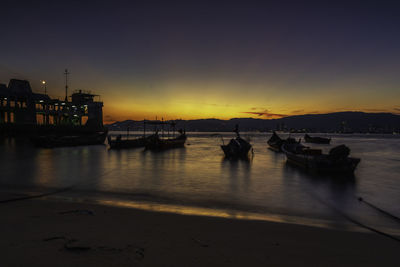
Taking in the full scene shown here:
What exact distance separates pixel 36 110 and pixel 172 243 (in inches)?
3775

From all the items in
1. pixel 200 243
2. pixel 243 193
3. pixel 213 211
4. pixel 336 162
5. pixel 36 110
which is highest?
pixel 36 110

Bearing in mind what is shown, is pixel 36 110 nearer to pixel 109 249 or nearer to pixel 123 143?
pixel 123 143

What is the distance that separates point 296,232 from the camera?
7.25 m

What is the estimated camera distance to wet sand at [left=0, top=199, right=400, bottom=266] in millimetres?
4781

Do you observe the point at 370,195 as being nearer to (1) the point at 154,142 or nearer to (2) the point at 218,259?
(2) the point at 218,259

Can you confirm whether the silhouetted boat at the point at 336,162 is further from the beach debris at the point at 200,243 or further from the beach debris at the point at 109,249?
the beach debris at the point at 109,249

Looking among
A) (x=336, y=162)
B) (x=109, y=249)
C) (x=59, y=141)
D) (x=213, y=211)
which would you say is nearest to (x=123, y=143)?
(x=59, y=141)

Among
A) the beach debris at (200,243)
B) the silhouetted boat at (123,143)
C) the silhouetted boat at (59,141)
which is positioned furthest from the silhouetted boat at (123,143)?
the beach debris at (200,243)

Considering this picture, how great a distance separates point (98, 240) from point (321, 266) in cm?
512

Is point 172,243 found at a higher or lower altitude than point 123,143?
higher

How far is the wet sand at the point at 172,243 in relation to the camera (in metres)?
4.78

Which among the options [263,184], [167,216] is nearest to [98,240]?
[167,216]

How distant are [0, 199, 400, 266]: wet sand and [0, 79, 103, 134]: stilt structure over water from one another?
259ft

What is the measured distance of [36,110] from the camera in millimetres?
81750
